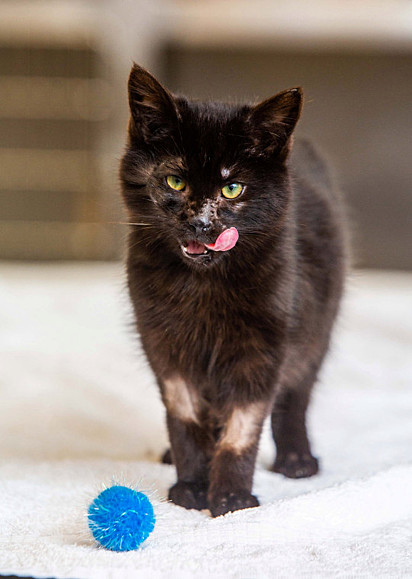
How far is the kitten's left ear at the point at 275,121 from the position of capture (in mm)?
1357

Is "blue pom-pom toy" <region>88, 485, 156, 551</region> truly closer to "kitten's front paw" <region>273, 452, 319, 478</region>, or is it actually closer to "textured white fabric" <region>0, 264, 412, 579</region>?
"textured white fabric" <region>0, 264, 412, 579</region>

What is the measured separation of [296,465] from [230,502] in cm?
35

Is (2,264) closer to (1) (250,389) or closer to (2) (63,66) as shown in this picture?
(2) (63,66)

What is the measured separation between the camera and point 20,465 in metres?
1.63

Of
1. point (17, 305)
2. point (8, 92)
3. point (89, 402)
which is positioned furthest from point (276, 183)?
point (8, 92)

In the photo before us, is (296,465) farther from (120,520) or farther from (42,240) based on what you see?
(42,240)

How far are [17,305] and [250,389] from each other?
2076 millimetres

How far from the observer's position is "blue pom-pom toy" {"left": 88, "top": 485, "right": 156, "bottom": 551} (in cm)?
115

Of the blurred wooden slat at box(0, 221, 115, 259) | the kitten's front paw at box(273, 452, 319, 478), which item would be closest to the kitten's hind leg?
the kitten's front paw at box(273, 452, 319, 478)

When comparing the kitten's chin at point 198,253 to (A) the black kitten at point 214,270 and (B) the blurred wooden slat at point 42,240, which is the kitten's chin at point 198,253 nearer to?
(A) the black kitten at point 214,270

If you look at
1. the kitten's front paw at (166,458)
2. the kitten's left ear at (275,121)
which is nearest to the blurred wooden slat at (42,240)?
the kitten's front paw at (166,458)

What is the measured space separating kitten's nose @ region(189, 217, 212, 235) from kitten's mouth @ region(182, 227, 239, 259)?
4cm

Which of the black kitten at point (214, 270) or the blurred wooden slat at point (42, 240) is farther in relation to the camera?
the blurred wooden slat at point (42, 240)

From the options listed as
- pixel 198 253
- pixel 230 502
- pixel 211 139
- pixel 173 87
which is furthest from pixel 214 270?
pixel 173 87
